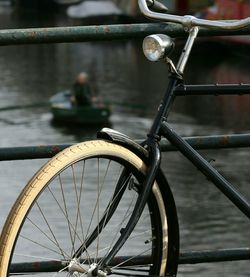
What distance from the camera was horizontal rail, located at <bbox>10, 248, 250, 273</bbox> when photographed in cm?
523

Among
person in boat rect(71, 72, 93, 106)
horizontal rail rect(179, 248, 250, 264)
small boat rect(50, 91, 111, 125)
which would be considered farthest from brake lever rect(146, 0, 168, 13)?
small boat rect(50, 91, 111, 125)

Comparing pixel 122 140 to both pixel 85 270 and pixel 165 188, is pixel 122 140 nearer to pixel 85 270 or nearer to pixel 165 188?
pixel 165 188

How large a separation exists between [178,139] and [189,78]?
57.9 metres

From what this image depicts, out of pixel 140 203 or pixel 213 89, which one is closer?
pixel 140 203

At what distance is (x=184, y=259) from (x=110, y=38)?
0.87m

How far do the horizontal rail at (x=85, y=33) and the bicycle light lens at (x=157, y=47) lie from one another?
0.79m

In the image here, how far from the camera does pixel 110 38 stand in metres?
5.45

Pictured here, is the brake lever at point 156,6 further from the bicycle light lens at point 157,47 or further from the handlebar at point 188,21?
the bicycle light lens at point 157,47

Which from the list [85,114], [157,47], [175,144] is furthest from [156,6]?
[85,114]

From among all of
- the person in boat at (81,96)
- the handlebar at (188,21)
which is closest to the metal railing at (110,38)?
the handlebar at (188,21)

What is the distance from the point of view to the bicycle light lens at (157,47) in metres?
4.54

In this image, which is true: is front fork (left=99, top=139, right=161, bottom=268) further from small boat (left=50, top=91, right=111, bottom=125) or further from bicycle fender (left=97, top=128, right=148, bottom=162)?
small boat (left=50, top=91, right=111, bottom=125)

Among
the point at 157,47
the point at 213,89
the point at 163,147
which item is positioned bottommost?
the point at 163,147

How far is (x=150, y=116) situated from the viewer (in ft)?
171
